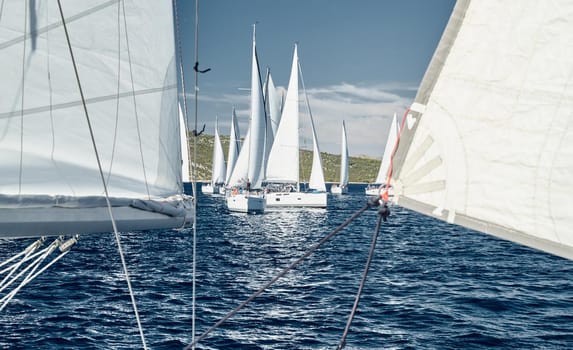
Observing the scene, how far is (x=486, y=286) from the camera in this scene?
27344 mm

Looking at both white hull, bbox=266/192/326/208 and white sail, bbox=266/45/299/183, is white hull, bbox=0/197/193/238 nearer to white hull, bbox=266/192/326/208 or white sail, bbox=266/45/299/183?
white sail, bbox=266/45/299/183

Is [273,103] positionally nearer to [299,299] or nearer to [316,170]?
[316,170]

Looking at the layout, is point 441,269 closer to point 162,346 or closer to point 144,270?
point 144,270

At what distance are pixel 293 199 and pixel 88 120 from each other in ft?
214

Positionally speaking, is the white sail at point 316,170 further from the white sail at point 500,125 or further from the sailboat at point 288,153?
the white sail at point 500,125

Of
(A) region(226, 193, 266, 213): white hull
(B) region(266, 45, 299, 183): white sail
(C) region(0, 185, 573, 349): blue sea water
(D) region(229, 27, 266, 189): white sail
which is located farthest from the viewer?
(B) region(266, 45, 299, 183): white sail

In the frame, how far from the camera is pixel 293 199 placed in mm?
70000

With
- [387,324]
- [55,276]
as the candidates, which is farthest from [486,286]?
[55,276]

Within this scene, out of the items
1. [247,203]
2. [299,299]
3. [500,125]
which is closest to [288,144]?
[247,203]

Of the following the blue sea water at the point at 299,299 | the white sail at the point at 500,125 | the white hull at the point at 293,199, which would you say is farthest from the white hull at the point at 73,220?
the white hull at the point at 293,199

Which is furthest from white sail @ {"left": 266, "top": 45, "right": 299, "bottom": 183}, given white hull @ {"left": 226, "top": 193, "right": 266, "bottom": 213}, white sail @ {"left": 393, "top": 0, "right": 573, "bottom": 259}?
white sail @ {"left": 393, "top": 0, "right": 573, "bottom": 259}

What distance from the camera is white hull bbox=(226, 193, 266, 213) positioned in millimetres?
65981

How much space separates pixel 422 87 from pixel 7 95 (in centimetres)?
344

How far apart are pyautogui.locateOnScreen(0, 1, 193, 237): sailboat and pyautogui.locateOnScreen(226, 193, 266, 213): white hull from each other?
59657 mm
